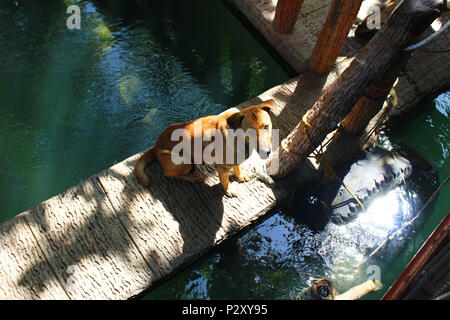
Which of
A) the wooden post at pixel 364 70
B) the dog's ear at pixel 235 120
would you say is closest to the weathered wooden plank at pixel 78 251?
the dog's ear at pixel 235 120

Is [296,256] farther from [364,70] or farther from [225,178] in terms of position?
[364,70]

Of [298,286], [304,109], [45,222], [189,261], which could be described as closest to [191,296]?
[189,261]

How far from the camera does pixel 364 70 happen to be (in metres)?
3.12

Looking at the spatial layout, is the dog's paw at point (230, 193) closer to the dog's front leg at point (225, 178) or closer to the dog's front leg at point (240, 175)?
the dog's front leg at point (225, 178)

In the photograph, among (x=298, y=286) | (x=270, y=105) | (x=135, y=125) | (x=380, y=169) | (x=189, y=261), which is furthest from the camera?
(x=135, y=125)

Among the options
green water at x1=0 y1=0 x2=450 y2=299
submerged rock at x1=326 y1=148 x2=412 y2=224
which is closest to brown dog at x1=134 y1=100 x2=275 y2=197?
green water at x1=0 y1=0 x2=450 y2=299

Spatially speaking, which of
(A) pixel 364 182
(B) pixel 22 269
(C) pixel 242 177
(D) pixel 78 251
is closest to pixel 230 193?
(C) pixel 242 177

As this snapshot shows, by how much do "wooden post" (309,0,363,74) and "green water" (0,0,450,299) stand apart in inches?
51.7

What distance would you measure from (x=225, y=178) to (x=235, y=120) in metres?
0.83

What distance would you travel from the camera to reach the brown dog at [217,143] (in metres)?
2.96

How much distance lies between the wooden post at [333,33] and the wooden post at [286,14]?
68cm

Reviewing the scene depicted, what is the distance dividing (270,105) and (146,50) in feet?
12.5

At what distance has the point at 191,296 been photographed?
393cm

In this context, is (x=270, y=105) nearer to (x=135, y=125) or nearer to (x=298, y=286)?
(x=298, y=286)
